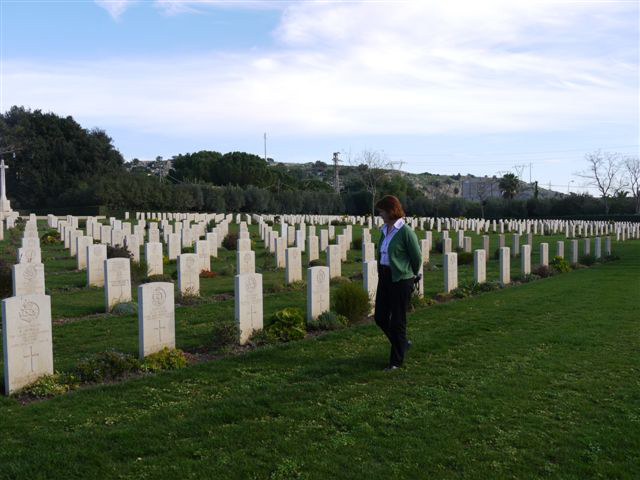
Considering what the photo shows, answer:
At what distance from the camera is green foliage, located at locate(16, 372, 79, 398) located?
6.25m

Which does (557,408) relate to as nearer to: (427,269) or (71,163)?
(427,269)

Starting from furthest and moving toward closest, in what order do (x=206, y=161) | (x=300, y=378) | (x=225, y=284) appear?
1. (x=206, y=161)
2. (x=225, y=284)
3. (x=300, y=378)

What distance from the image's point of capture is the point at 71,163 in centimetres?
6406

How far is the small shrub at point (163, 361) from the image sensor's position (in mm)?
7117

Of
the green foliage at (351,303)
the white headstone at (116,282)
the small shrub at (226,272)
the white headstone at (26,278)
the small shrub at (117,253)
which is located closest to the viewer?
the green foliage at (351,303)

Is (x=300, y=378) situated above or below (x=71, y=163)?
below

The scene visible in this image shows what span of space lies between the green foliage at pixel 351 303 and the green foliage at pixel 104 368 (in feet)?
13.5

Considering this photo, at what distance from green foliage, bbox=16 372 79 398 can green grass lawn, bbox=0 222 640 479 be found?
0.24 meters

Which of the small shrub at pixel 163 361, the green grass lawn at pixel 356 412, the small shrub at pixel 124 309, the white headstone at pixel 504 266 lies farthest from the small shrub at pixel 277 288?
the small shrub at pixel 163 361

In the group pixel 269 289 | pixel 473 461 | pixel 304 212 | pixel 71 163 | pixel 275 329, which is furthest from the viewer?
pixel 304 212

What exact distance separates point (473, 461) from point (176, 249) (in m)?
16.2

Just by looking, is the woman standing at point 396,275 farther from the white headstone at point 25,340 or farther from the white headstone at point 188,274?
the white headstone at point 188,274

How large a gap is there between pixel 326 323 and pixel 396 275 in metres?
3.00

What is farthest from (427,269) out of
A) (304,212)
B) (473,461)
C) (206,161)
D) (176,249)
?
(206,161)
